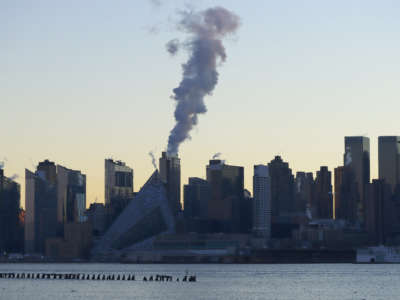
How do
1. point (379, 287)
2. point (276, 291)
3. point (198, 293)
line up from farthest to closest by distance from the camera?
point (379, 287), point (276, 291), point (198, 293)

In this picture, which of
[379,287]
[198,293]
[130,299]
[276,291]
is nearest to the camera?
[130,299]

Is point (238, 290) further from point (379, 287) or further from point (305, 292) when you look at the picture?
point (379, 287)

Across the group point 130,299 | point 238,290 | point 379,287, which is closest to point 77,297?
point 130,299

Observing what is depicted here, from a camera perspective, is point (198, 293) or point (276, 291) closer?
point (198, 293)

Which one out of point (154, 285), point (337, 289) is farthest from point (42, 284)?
point (337, 289)

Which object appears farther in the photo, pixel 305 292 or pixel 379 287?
pixel 379 287

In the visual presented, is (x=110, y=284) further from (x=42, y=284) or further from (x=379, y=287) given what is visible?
(x=379, y=287)

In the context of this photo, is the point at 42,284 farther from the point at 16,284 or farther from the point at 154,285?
the point at 154,285

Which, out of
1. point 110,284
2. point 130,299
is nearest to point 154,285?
point 110,284
